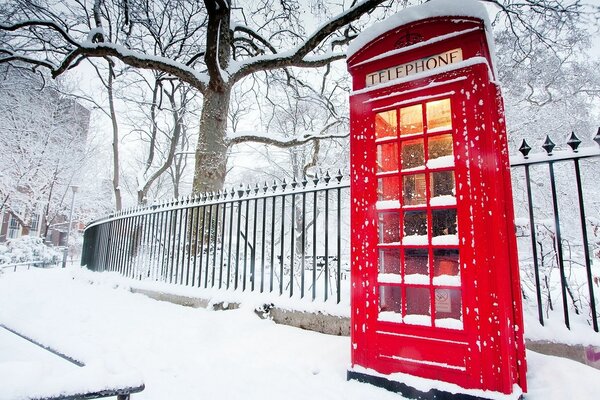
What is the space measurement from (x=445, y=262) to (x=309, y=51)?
6.93m

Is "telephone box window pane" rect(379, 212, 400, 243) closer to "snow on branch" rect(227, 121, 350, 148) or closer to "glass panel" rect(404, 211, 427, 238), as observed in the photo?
"glass panel" rect(404, 211, 427, 238)

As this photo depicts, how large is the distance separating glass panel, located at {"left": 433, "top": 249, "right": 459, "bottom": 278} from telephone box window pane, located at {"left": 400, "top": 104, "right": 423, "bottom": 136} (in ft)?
3.18

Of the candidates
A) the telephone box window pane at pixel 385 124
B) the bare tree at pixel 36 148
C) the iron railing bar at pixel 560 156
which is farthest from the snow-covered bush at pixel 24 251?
the iron railing bar at pixel 560 156

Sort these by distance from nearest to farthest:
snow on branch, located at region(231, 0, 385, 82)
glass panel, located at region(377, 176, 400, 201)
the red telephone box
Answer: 1. the red telephone box
2. glass panel, located at region(377, 176, 400, 201)
3. snow on branch, located at region(231, 0, 385, 82)

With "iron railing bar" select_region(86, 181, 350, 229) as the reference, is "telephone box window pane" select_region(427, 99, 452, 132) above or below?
above

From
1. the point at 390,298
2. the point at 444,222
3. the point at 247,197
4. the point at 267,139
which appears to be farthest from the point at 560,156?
the point at 267,139

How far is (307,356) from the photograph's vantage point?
2.96 meters

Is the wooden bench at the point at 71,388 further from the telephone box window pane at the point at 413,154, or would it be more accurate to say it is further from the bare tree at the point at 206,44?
the bare tree at the point at 206,44

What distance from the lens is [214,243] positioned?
17.3 feet

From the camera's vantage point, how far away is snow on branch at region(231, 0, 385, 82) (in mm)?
7324

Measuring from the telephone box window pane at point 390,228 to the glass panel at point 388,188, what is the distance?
0.15 metres

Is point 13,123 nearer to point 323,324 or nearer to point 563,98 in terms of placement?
point 323,324

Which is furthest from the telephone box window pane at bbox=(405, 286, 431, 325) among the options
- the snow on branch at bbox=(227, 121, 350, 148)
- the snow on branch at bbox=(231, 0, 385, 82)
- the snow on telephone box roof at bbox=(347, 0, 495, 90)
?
the snow on branch at bbox=(227, 121, 350, 148)

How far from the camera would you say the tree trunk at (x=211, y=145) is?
763 cm
